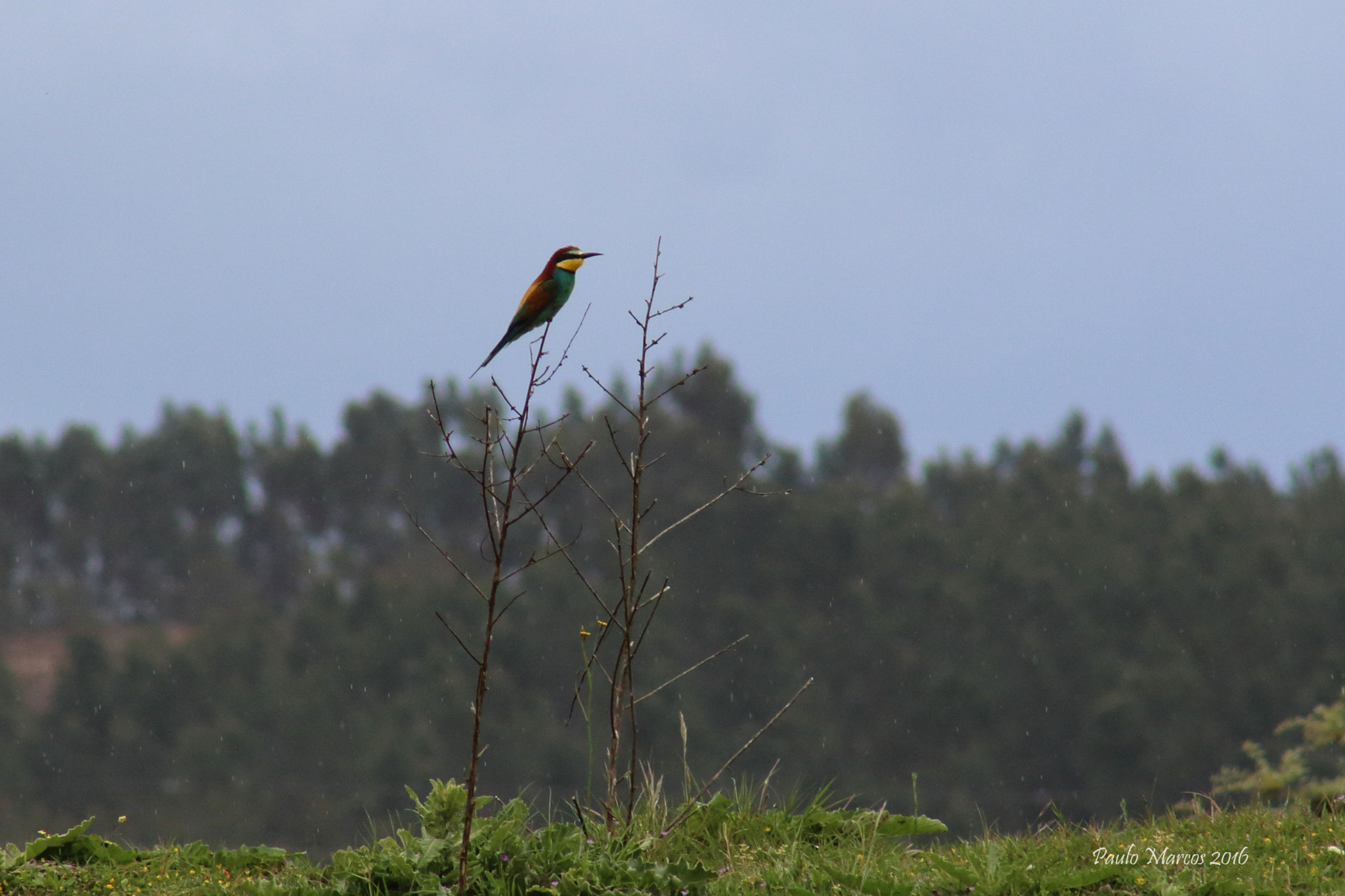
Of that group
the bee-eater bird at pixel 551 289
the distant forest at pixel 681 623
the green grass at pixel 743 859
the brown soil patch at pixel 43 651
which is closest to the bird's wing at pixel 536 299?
the bee-eater bird at pixel 551 289

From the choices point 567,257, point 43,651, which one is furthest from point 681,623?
point 567,257

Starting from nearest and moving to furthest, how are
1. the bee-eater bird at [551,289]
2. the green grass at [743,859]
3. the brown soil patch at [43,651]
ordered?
the green grass at [743,859], the bee-eater bird at [551,289], the brown soil patch at [43,651]

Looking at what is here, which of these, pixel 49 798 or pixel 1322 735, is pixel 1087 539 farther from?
pixel 49 798

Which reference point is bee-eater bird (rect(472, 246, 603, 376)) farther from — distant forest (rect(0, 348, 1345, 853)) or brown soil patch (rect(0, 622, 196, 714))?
brown soil patch (rect(0, 622, 196, 714))

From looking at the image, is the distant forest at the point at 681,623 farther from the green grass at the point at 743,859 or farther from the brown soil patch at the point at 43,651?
the green grass at the point at 743,859

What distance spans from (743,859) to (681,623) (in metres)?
25.5

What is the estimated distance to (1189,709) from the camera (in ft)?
88.3

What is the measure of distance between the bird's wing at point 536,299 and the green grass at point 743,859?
1.94m

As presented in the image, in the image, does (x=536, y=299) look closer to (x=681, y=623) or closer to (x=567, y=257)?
(x=567, y=257)

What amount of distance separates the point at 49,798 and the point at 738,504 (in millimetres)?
17266

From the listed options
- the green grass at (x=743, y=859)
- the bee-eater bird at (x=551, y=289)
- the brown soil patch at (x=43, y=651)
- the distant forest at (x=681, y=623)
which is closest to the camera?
the green grass at (x=743, y=859)

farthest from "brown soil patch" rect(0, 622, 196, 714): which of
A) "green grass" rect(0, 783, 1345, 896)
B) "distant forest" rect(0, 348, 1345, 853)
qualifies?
"green grass" rect(0, 783, 1345, 896)

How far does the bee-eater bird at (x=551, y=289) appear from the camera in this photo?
4934 mm

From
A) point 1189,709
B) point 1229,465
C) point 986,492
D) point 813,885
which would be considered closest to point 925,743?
point 1189,709
